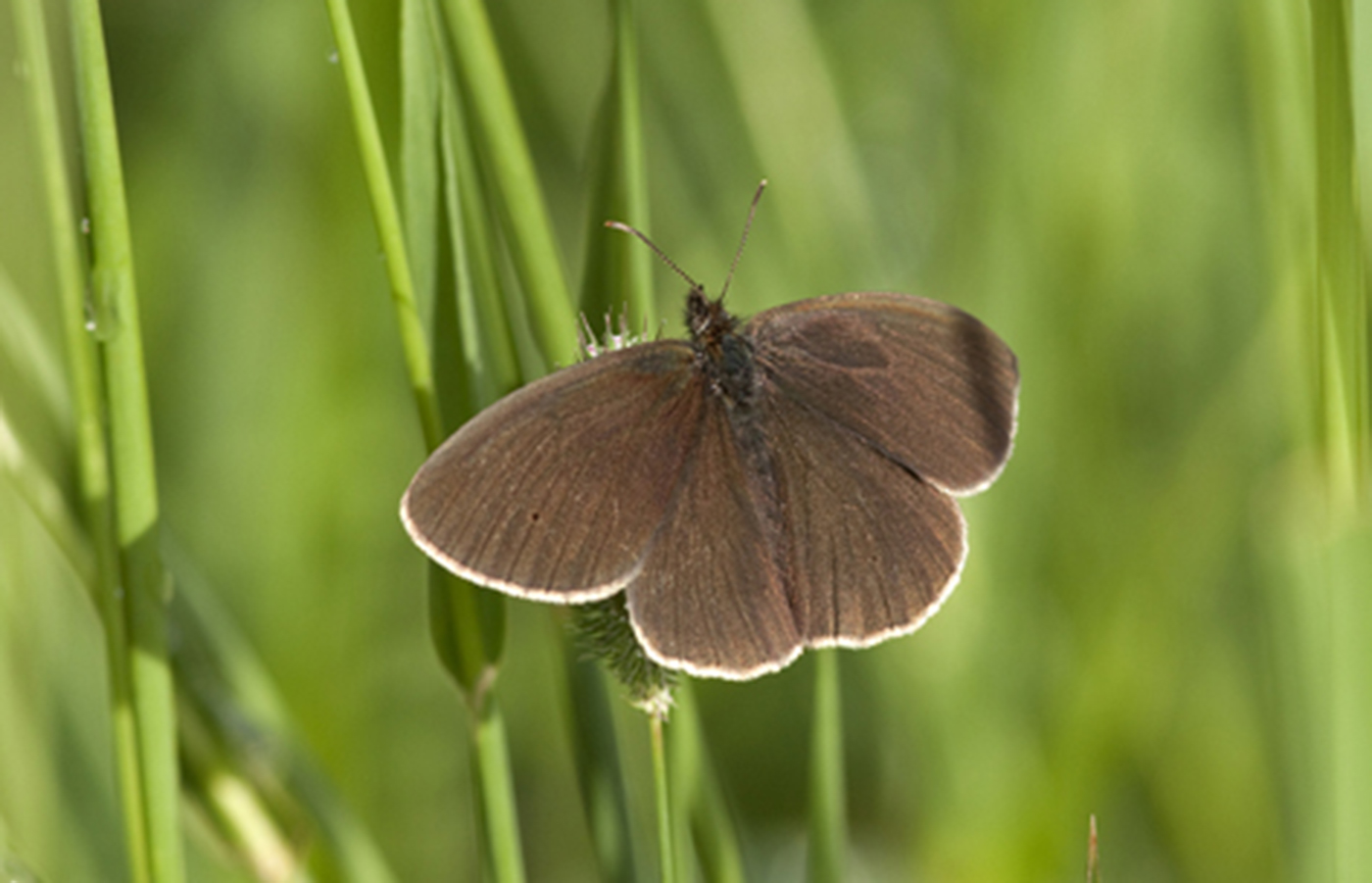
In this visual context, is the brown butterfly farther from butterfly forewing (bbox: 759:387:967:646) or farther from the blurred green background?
the blurred green background

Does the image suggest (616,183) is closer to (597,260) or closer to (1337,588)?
(597,260)

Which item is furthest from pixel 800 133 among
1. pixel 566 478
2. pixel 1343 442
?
pixel 1343 442

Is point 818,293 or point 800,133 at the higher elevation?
point 800,133

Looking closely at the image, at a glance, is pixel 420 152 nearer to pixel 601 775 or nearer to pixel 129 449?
pixel 129 449

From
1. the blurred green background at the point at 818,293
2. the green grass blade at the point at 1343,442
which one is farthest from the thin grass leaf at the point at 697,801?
the green grass blade at the point at 1343,442

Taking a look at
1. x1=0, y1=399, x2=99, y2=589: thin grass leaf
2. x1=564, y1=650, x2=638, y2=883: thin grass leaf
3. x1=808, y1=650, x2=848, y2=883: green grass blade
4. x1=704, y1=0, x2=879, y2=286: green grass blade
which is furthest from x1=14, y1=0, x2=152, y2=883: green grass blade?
x1=704, y1=0, x2=879, y2=286: green grass blade

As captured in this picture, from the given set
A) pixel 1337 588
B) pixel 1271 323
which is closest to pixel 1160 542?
pixel 1271 323

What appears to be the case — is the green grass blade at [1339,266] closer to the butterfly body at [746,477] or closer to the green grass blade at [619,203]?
the butterfly body at [746,477]
